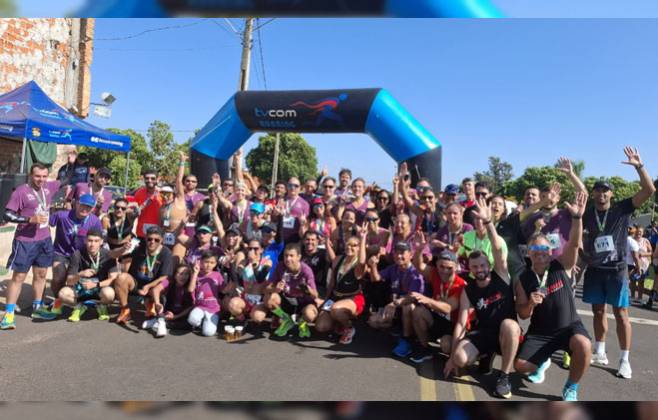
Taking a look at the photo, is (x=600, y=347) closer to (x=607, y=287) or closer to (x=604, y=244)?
(x=607, y=287)

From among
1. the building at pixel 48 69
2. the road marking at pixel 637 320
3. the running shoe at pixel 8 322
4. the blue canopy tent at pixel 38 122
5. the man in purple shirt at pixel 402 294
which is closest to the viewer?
the man in purple shirt at pixel 402 294

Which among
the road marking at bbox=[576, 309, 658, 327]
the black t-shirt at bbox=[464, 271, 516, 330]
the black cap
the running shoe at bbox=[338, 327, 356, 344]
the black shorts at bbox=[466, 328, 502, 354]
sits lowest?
the road marking at bbox=[576, 309, 658, 327]

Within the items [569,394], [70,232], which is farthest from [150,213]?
[569,394]

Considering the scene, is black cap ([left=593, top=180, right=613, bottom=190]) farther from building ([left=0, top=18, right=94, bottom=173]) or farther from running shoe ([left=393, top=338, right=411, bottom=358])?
building ([left=0, top=18, right=94, bottom=173])

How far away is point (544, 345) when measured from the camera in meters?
3.61

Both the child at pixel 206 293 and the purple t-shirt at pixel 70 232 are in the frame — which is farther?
the purple t-shirt at pixel 70 232

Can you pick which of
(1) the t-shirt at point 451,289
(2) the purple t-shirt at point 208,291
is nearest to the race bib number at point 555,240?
(1) the t-shirt at point 451,289

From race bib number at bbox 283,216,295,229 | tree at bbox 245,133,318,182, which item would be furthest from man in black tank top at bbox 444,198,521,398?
tree at bbox 245,133,318,182

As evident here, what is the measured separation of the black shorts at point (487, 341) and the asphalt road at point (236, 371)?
0.86 ft

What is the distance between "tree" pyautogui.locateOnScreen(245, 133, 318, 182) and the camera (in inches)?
1747

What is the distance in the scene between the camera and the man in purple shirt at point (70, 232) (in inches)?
207

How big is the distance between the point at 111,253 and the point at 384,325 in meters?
3.43

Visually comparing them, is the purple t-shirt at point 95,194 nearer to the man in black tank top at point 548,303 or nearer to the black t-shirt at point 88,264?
the black t-shirt at point 88,264

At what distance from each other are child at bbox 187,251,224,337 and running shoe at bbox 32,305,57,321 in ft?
5.40
